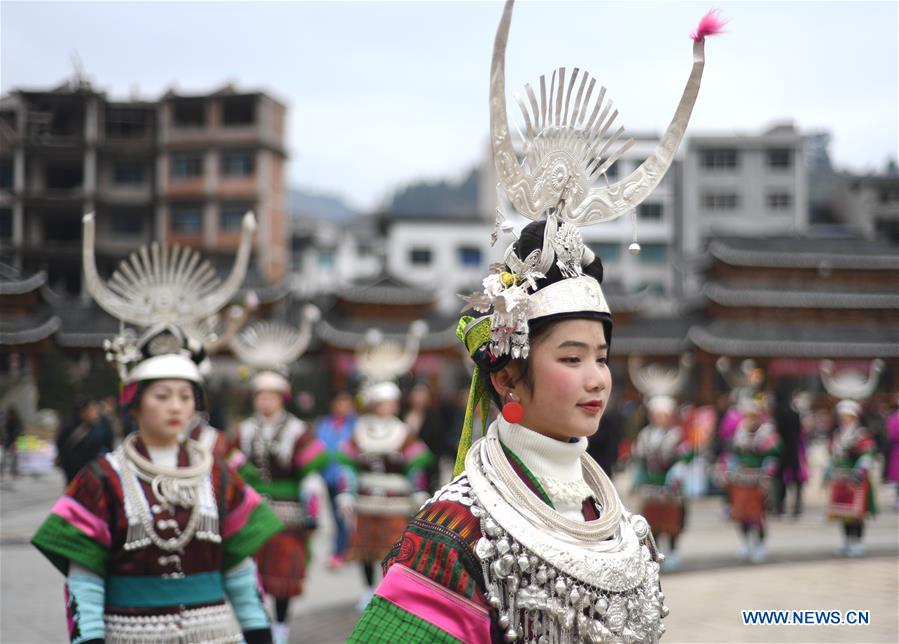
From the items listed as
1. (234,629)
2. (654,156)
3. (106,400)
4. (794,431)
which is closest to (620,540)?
(654,156)

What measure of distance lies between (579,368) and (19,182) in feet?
28.4

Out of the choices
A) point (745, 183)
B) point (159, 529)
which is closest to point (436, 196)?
point (745, 183)

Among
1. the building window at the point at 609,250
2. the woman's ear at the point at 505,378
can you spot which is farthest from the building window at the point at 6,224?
the building window at the point at 609,250

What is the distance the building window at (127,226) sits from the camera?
46.2 metres

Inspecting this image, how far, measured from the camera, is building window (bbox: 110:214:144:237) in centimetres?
4619

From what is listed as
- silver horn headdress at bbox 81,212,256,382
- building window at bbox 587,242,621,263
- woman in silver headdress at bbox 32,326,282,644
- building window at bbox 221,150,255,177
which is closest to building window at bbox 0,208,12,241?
silver horn headdress at bbox 81,212,256,382

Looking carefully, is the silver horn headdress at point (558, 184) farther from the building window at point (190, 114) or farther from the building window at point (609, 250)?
the building window at point (609, 250)

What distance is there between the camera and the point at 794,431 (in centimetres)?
1573

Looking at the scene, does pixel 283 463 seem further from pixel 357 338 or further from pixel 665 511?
pixel 357 338

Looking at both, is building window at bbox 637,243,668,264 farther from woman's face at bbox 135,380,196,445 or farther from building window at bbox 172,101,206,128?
woman's face at bbox 135,380,196,445

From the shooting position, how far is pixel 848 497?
1198 centimetres

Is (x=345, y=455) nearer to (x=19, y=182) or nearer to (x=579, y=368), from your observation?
(x=19, y=182)

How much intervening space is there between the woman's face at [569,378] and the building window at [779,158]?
51.8m

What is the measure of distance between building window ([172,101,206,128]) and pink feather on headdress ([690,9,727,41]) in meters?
47.0
